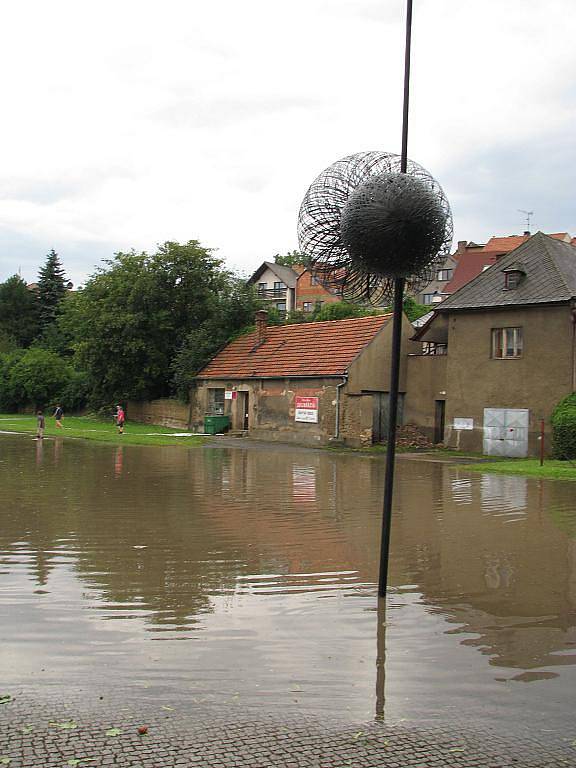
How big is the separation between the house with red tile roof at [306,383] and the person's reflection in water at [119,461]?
950cm

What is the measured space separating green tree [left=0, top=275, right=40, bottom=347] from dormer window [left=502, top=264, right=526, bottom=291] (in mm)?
64296

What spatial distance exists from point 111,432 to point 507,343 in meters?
19.4

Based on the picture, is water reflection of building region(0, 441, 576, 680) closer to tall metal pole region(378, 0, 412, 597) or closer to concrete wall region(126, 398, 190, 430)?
tall metal pole region(378, 0, 412, 597)

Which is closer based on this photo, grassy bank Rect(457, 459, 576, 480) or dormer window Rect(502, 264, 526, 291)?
grassy bank Rect(457, 459, 576, 480)

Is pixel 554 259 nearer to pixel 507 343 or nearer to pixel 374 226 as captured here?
pixel 507 343

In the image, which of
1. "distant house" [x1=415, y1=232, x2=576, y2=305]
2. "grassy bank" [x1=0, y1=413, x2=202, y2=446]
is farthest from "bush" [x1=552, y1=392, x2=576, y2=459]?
"distant house" [x1=415, y1=232, x2=576, y2=305]

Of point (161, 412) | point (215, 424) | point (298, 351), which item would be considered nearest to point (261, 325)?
point (298, 351)

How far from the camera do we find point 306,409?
3638 centimetres

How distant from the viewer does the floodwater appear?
5.25m

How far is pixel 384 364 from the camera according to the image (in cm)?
3619

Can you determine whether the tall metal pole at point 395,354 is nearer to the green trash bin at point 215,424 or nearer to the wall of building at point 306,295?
the green trash bin at point 215,424

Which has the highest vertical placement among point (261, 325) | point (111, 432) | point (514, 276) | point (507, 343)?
point (514, 276)

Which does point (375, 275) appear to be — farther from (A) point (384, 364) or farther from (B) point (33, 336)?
(B) point (33, 336)

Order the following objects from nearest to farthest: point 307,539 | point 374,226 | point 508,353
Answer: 1. point 374,226
2. point 307,539
3. point 508,353
